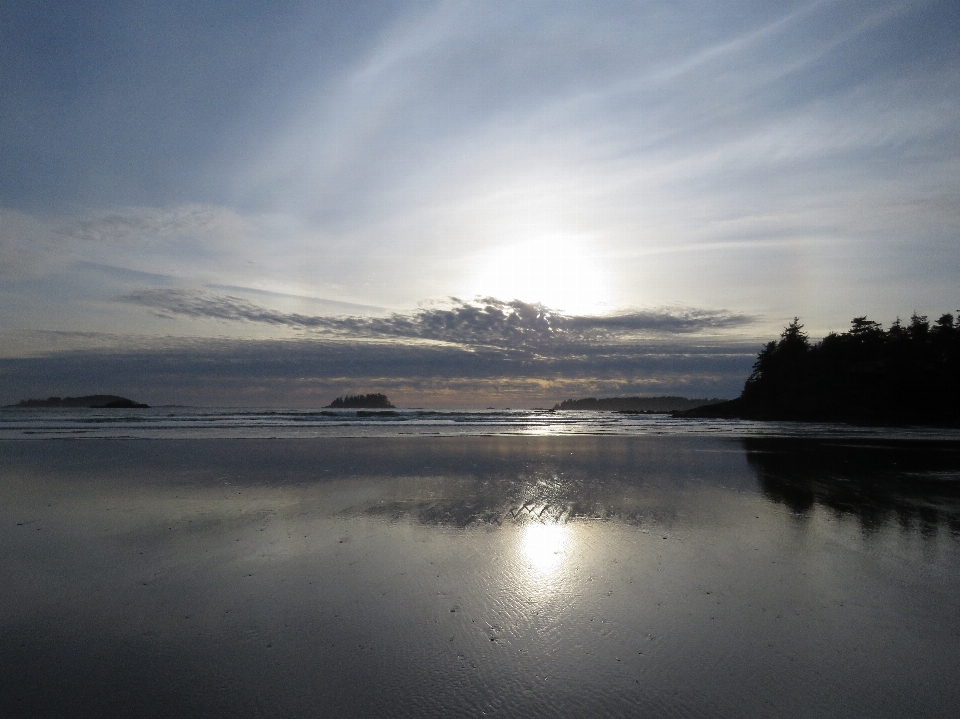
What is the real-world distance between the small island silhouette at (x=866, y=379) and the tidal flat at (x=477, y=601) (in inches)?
2152

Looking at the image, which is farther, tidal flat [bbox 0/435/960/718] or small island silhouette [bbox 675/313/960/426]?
small island silhouette [bbox 675/313/960/426]

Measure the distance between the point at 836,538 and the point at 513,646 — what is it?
6.69 m

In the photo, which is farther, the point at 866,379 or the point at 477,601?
the point at 866,379

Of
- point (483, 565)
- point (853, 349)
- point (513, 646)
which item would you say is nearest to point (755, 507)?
point (483, 565)

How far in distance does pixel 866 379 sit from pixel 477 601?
69.7m

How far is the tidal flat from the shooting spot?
13.5 ft

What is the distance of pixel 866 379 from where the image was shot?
60000mm

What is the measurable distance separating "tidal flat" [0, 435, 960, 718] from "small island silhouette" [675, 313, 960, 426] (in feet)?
179

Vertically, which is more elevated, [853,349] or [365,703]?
[853,349]

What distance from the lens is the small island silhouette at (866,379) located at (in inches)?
2191

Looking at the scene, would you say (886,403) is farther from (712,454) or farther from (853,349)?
(712,454)

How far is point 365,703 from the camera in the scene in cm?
396

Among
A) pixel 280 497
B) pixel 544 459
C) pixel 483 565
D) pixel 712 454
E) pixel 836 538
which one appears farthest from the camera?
pixel 712 454

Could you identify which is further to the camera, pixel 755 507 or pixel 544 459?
pixel 544 459
